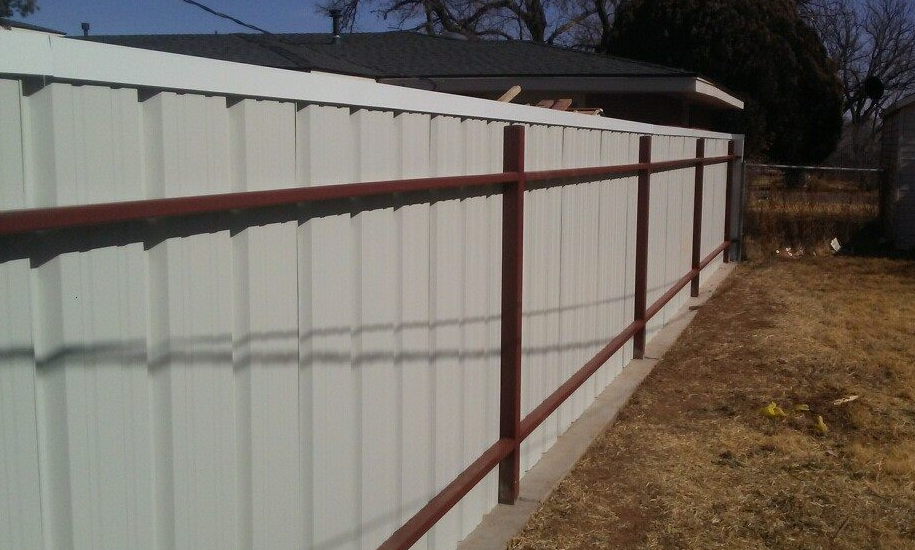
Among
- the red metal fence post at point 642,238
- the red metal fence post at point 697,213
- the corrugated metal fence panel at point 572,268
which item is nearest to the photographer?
the corrugated metal fence panel at point 572,268

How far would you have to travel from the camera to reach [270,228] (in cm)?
269

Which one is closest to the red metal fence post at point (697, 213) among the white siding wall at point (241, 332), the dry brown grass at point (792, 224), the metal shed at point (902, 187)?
the dry brown grass at point (792, 224)

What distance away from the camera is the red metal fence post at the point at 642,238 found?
25.0 ft

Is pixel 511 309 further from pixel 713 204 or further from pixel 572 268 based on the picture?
pixel 713 204

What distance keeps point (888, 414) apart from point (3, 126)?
6270mm

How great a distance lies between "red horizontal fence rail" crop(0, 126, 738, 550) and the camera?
2008 millimetres

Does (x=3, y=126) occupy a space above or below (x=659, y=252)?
above

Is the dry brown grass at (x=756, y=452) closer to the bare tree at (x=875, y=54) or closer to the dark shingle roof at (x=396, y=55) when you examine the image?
the dark shingle roof at (x=396, y=55)

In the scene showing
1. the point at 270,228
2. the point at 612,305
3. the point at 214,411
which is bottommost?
the point at 612,305

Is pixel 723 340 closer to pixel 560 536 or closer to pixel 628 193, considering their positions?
pixel 628 193

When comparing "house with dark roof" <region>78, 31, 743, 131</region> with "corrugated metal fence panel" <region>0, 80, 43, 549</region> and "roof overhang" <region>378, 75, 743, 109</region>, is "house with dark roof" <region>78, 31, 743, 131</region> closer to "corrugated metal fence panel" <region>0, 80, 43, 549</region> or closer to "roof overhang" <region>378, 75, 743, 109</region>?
"roof overhang" <region>378, 75, 743, 109</region>

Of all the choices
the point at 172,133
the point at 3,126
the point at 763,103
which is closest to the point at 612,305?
the point at 172,133

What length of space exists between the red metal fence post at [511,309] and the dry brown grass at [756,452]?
283 millimetres

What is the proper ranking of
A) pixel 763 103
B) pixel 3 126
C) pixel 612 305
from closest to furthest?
pixel 3 126, pixel 612 305, pixel 763 103
